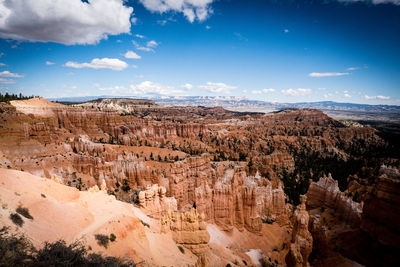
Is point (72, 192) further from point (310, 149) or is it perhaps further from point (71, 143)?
point (310, 149)

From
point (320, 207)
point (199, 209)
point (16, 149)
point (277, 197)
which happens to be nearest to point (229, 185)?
point (199, 209)

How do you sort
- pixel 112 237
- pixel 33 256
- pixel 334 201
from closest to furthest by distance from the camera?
pixel 33 256 < pixel 112 237 < pixel 334 201

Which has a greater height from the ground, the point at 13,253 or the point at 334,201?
the point at 13,253

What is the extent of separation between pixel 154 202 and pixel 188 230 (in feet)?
22.9

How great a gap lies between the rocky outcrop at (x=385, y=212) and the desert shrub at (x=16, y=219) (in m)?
25.7

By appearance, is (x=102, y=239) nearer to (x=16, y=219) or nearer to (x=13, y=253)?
(x=16, y=219)

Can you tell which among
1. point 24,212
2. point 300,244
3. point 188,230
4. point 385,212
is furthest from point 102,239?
point 385,212

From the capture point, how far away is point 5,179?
12531mm

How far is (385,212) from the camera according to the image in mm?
19609

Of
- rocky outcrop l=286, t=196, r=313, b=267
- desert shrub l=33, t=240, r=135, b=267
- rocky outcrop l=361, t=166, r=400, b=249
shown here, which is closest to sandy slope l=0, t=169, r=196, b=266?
desert shrub l=33, t=240, r=135, b=267

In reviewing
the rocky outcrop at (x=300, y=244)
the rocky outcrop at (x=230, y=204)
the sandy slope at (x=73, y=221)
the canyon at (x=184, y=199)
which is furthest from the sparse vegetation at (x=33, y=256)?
the rocky outcrop at (x=230, y=204)

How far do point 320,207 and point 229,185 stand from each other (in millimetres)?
14625

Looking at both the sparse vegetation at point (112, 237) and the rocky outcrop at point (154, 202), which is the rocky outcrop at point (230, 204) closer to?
the rocky outcrop at point (154, 202)

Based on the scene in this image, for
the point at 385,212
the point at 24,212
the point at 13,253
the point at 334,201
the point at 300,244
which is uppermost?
the point at 13,253
